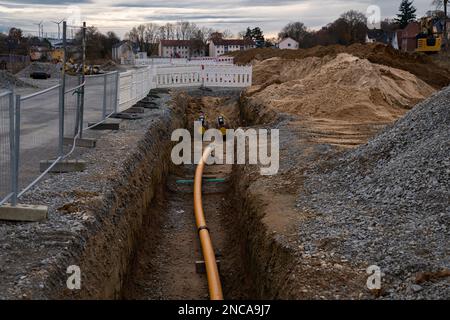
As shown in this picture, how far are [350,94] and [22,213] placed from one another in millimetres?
14096

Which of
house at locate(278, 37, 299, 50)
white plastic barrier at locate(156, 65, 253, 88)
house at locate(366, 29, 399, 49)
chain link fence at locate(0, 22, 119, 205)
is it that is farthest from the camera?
house at locate(278, 37, 299, 50)

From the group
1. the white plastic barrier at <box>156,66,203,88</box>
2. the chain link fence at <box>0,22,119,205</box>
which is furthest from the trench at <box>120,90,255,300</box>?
the white plastic barrier at <box>156,66,203,88</box>

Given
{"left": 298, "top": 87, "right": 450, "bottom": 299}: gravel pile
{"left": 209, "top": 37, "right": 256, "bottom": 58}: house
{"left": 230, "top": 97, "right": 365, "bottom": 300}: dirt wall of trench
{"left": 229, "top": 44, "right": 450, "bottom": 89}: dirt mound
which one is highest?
{"left": 209, "top": 37, "right": 256, "bottom": 58}: house

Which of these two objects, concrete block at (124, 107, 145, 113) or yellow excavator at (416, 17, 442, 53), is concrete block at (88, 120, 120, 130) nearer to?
concrete block at (124, 107, 145, 113)

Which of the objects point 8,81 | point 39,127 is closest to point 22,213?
point 39,127

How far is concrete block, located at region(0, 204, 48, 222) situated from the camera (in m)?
7.10

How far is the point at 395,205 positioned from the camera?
7.66m

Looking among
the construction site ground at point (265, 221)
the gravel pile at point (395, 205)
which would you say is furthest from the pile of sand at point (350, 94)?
the gravel pile at point (395, 205)

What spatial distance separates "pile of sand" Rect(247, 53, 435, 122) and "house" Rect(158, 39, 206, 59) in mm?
92462

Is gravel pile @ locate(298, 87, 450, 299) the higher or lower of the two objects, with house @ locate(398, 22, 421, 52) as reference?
lower

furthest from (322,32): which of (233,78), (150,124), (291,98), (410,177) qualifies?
(410,177)

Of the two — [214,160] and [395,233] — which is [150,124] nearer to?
[214,160]

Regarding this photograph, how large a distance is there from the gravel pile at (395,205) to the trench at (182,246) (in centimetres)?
167

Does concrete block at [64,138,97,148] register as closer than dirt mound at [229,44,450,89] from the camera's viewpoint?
Yes
